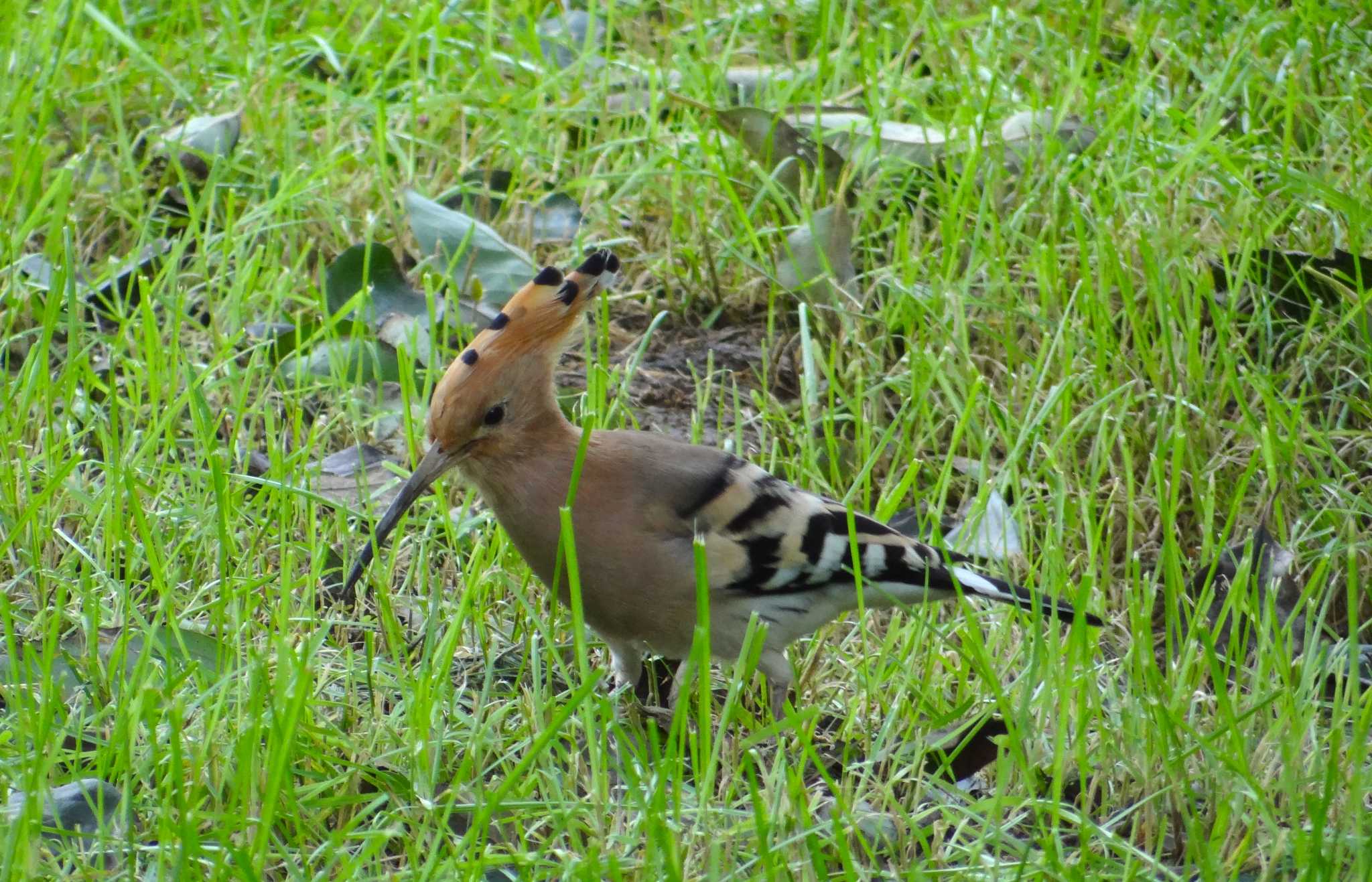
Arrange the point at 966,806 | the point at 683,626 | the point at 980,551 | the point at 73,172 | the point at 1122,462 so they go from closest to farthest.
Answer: the point at 966,806 → the point at 683,626 → the point at 980,551 → the point at 1122,462 → the point at 73,172

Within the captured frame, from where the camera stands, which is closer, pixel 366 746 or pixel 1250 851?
pixel 1250 851

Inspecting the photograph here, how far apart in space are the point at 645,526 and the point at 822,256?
3.56 ft

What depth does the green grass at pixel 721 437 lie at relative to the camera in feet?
6.73

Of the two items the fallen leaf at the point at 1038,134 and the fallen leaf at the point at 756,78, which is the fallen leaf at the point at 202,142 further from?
the fallen leaf at the point at 1038,134

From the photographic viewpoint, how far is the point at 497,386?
8.23ft

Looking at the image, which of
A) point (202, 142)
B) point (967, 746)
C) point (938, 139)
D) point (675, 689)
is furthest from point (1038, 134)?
point (202, 142)

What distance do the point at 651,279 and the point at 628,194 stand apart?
24cm

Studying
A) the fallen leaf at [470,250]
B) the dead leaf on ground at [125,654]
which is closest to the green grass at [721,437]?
the dead leaf on ground at [125,654]

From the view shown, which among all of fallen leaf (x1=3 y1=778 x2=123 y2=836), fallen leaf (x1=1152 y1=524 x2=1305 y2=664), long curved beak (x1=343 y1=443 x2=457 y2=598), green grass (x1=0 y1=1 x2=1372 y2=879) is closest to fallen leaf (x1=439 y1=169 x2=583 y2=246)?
green grass (x1=0 y1=1 x2=1372 y2=879)

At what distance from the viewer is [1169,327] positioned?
3014 mm

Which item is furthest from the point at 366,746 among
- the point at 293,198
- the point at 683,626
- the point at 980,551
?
the point at 293,198

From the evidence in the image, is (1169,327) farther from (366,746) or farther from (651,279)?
(366,746)

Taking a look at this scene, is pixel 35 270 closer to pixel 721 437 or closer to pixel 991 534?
pixel 721 437

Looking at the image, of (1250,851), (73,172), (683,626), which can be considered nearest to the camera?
(1250,851)
